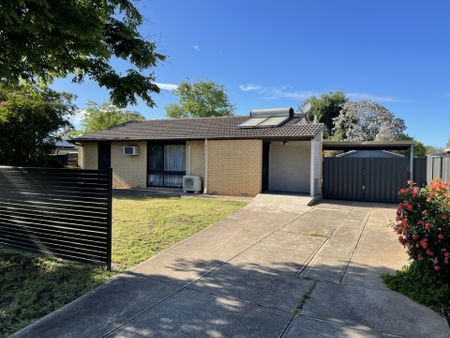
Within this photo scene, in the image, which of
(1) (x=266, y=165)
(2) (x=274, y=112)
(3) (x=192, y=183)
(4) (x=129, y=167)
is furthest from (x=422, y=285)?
(4) (x=129, y=167)

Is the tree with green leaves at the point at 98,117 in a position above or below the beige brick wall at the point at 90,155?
above

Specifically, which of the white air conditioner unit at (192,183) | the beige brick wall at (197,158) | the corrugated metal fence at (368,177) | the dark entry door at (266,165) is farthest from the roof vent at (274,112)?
the white air conditioner unit at (192,183)

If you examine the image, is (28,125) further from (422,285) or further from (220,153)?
(422,285)

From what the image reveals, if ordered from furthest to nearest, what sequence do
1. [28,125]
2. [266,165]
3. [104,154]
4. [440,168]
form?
[104,154] → [28,125] → [266,165] → [440,168]

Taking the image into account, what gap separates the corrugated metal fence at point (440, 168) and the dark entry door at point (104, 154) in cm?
1465

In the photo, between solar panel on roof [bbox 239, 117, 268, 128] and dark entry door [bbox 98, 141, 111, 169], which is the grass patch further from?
dark entry door [bbox 98, 141, 111, 169]

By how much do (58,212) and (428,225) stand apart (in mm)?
5183

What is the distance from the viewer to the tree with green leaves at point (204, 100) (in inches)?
1590

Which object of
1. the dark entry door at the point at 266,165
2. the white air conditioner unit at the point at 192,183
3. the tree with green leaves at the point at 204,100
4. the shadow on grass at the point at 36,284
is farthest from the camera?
the tree with green leaves at the point at 204,100

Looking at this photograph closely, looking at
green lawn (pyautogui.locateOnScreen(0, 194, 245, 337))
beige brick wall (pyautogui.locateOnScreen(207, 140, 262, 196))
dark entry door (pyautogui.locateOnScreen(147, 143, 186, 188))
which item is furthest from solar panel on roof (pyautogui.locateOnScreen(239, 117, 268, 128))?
green lawn (pyautogui.locateOnScreen(0, 194, 245, 337))

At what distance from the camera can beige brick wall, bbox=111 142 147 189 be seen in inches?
603

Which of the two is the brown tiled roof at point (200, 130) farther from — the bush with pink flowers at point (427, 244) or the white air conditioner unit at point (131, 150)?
the bush with pink flowers at point (427, 244)

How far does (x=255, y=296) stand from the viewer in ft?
11.8

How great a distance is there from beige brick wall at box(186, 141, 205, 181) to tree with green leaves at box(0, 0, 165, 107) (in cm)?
798
